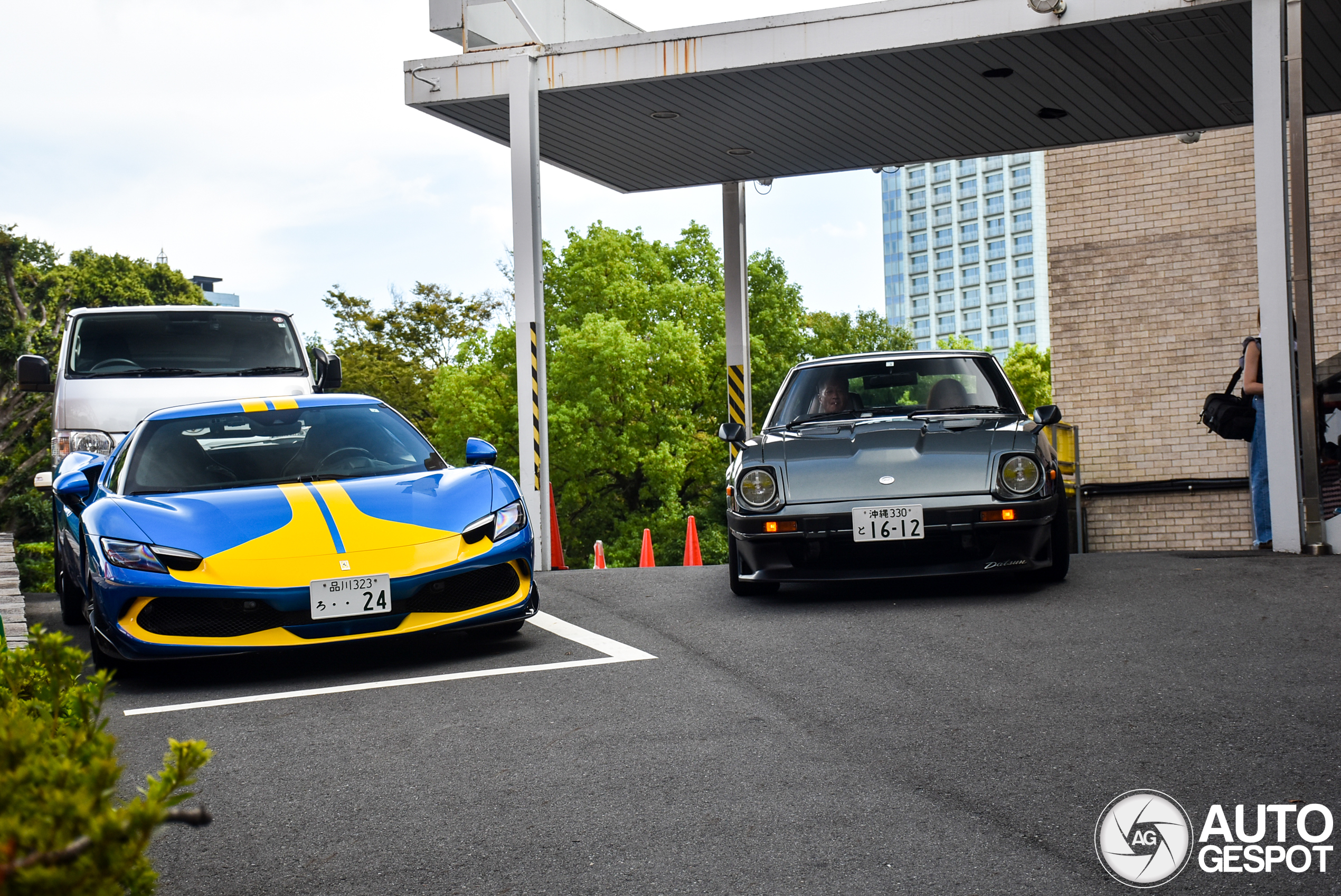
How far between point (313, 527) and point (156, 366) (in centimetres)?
543

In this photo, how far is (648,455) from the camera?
4078cm

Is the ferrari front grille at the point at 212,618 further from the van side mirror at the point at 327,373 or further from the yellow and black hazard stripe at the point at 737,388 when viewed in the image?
the yellow and black hazard stripe at the point at 737,388

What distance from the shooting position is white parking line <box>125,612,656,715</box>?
5082mm

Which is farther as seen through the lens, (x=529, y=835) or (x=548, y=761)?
(x=548, y=761)

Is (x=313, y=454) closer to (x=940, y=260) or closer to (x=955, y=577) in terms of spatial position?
(x=955, y=577)

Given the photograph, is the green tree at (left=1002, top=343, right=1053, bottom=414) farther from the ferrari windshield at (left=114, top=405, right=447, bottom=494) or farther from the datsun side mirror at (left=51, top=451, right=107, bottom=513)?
the datsun side mirror at (left=51, top=451, right=107, bottom=513)

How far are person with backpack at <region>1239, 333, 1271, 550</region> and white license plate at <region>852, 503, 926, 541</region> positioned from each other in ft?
11.3

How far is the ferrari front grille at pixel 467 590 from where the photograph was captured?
18.6ft

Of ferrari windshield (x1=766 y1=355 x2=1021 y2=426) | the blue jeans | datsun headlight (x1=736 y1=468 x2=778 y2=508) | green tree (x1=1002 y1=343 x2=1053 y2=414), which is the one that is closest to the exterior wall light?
ferrari windshield (x1=766 y1=355 x2=1021 y2=426)

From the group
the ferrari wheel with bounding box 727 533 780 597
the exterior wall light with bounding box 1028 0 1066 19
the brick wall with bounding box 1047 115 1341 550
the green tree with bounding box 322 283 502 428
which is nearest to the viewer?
the ferrari wheel with bounding box 727 533 780 597

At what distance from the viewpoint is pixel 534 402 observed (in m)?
10.5

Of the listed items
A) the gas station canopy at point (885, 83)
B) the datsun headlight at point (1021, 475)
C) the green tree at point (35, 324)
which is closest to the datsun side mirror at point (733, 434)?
the datsun headlight at point (1021, 475)

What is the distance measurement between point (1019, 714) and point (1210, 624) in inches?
71.9

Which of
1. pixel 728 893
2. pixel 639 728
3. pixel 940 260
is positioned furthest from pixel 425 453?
pixel 940 260
